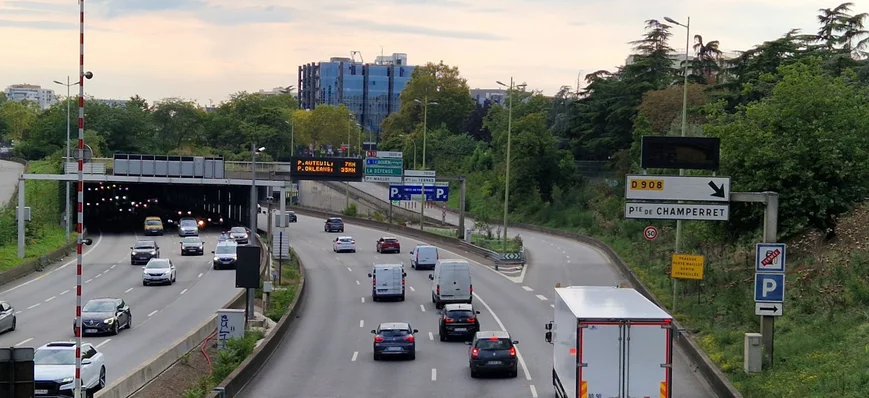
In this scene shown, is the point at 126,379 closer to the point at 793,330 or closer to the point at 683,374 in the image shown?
the point at 683,374

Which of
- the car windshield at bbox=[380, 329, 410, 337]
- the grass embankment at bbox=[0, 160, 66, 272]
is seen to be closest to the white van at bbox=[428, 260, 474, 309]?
the car windshield at bbox=[380, 329, 410, 337]

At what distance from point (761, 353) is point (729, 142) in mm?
14433

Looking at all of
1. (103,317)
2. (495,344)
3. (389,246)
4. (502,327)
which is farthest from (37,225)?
(495,344)

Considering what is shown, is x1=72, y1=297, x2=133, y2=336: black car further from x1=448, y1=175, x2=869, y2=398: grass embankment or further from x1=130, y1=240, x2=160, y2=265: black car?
x1=130, y1=240, x2=160, y2=265: black car

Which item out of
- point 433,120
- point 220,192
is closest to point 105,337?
point 220,192

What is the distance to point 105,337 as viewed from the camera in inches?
1411

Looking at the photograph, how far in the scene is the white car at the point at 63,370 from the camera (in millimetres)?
23688

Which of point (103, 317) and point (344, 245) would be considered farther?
point (344, 245)

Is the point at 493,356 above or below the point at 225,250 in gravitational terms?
above

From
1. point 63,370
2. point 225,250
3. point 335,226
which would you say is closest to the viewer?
point 63,370

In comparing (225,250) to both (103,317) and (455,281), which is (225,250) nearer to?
(455,281)

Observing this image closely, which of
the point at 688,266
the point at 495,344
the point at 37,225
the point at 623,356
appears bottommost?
the point at 37,225

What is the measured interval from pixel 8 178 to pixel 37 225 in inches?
1510

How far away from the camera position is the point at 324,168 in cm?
6469
